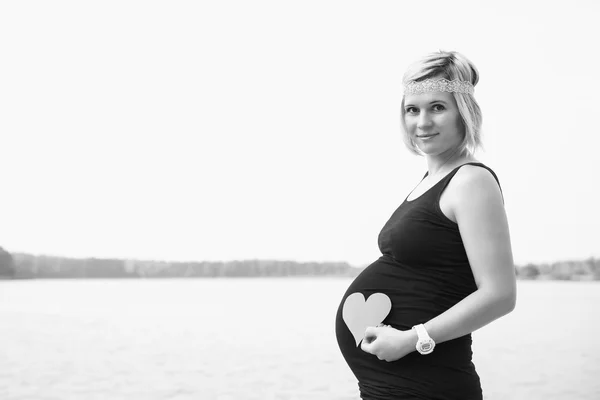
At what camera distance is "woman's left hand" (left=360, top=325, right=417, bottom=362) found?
3.68 feet

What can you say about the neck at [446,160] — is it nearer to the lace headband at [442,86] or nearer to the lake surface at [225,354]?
the lace headband at [442,86]

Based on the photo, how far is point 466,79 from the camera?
120cm

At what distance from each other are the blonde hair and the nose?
6 cm

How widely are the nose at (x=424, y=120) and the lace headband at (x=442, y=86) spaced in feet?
0.14

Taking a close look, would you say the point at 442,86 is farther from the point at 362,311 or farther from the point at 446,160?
the point at 362,311

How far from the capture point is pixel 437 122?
46.8 inches

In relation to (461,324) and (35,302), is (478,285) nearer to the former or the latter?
(461,324)

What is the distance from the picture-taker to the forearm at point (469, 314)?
107 centimetres

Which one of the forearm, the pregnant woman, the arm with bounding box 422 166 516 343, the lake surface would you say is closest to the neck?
the pregnant woman

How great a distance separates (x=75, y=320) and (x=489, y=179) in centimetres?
1144

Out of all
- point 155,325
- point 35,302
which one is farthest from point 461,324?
point 35,302

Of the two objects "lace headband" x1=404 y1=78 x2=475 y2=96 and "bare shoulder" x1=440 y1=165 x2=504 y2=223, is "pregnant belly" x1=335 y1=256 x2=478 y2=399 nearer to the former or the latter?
"bare shoulder" x1=440 y1=165 x2=504 y2=223

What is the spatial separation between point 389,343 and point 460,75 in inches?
19.8

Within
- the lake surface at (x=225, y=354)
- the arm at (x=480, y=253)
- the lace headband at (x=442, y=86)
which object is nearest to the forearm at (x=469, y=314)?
the arm at (x=480, y=253)
